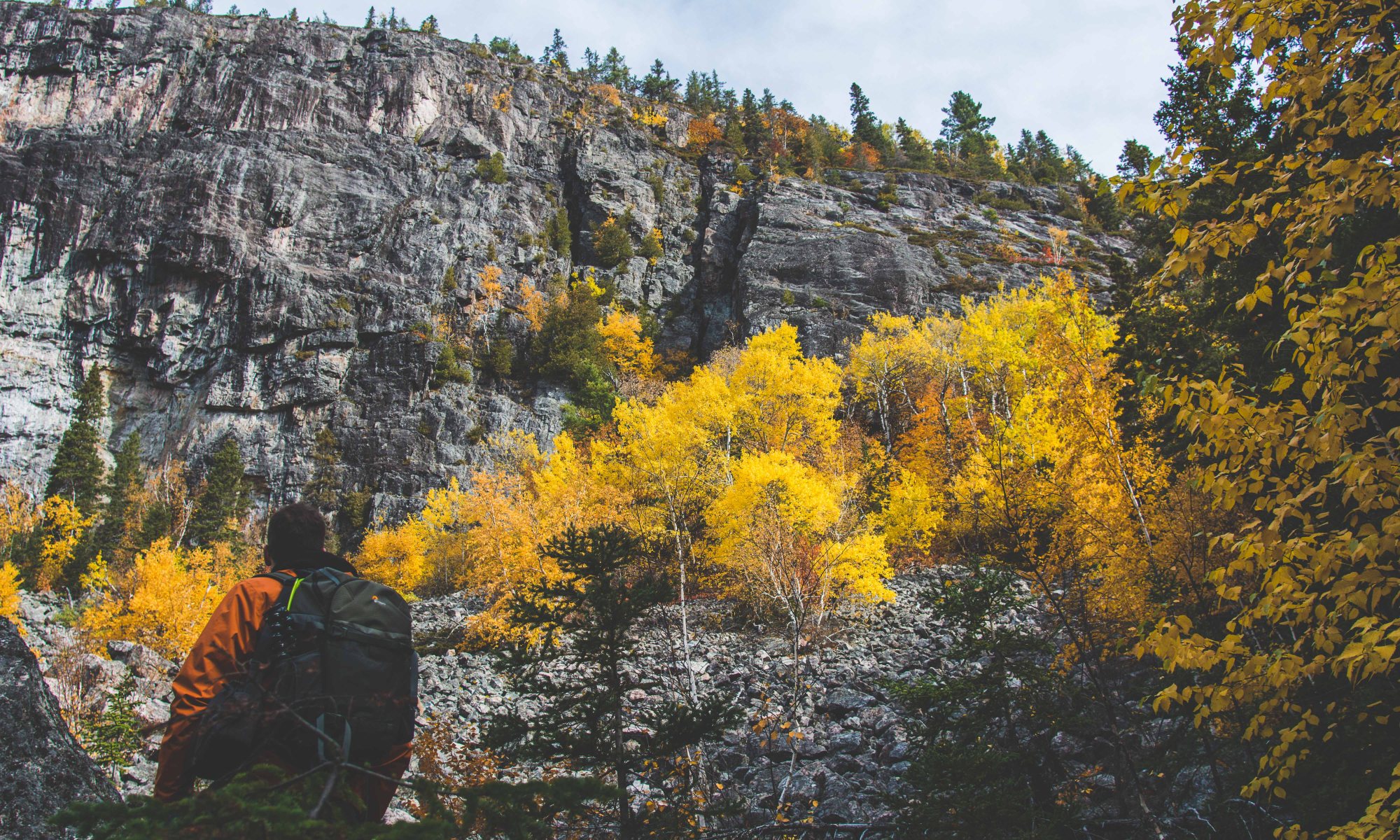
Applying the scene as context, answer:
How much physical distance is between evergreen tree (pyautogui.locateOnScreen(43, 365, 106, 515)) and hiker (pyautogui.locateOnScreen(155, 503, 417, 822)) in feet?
131

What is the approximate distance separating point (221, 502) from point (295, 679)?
3503 cm

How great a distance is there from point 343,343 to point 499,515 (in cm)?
2573

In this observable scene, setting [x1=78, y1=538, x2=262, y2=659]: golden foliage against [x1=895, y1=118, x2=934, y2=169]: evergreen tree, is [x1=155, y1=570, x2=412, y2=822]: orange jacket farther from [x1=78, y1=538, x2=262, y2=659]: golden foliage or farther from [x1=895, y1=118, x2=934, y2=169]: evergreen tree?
[x1=895, y1=118, x2=934, y2=169]: evergreen tree

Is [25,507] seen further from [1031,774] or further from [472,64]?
[1031,774]

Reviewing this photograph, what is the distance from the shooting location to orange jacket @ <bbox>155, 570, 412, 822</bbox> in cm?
196

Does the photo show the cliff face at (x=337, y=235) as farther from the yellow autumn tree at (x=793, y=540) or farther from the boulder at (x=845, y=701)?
the boulder at (x=845, y=701)

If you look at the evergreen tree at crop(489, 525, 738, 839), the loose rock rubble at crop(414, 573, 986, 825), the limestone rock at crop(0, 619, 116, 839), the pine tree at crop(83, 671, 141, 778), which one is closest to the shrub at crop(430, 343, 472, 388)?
the loose rock rubble at crop(414, 573, 986, 825)

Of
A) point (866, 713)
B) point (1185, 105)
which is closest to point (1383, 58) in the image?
point (866, 713)

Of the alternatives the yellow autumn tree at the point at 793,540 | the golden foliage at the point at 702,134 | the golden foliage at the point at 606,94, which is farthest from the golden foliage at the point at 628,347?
the golden foliage at the point at 606,94

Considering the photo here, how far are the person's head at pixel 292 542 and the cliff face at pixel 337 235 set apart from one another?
1204 inches

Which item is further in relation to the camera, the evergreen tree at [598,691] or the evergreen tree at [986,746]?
the evergreen tree at [986,746]

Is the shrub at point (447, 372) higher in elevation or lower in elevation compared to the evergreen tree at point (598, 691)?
higher

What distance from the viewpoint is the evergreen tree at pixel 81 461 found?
104 ft

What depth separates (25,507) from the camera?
3139 cm
